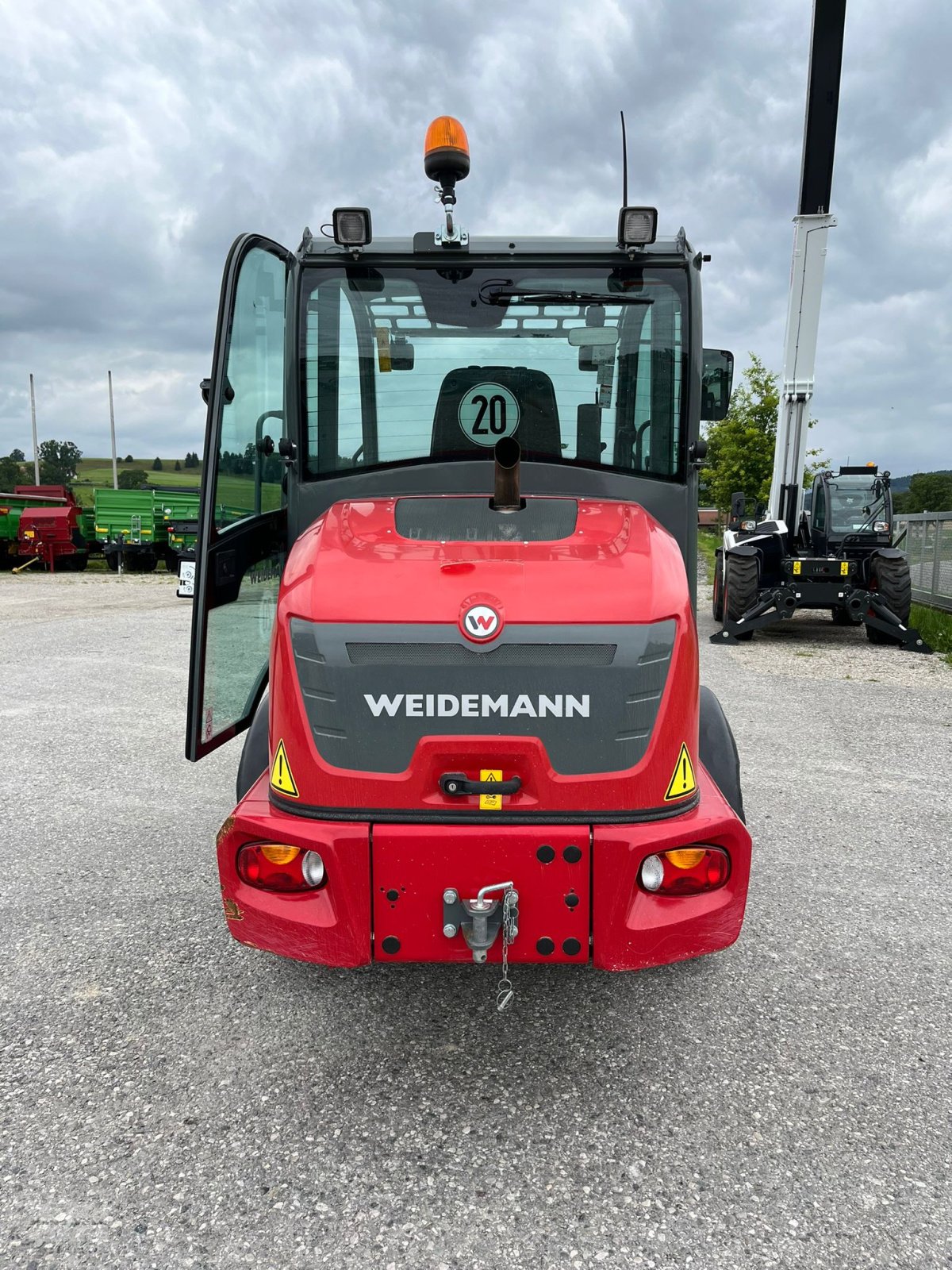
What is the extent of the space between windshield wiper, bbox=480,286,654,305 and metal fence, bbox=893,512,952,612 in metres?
11.4

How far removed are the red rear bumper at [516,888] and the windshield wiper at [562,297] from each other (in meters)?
1.90

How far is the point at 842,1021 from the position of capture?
2.99 m

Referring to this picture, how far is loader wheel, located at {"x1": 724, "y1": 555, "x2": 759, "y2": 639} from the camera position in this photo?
11227 mm

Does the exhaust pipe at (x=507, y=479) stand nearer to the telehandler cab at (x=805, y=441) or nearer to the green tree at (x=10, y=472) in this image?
the telehandler cab at (x=805, y=441)

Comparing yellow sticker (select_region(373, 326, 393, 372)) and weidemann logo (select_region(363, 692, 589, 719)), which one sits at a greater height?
yellow sticker (select_region(373, 326, 393, 372))

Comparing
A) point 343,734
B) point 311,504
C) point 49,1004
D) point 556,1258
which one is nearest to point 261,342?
point 311,504

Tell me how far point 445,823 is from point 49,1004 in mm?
1650

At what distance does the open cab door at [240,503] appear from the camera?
2.91m

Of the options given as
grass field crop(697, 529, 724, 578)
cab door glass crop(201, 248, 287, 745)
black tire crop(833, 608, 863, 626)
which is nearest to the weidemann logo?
cab door glass crop(201, 248, 287, 745)

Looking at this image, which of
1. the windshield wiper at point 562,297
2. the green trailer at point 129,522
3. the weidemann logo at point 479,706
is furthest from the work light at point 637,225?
the green trailer at point 129,522

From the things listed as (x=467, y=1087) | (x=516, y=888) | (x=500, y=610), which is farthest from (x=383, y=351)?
(x=467, y=1087)

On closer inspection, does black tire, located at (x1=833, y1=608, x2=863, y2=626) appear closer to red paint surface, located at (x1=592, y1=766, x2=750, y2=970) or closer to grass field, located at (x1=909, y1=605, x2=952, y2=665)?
grass field, located at (x1=909, y1=605, x2=952, y2=665)

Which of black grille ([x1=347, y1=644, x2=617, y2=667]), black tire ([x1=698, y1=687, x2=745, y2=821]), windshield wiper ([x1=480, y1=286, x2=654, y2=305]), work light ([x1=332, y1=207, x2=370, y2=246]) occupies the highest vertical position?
work light ([x1=332, y1=207, x2=370, y2=246])

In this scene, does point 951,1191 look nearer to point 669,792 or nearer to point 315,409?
point 669,792
